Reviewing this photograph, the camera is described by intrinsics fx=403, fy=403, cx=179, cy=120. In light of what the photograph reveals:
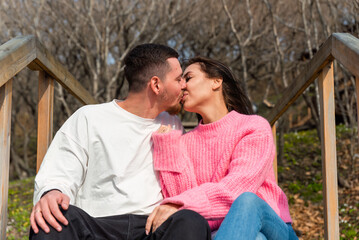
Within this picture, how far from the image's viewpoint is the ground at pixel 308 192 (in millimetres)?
4414

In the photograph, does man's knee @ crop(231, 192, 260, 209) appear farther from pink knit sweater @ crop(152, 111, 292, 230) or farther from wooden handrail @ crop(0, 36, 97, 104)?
wooden handrail @ crop(0, 36, 97, 104)

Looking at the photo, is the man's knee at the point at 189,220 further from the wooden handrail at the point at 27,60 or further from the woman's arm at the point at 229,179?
the wooden handrail at the point at 27,60

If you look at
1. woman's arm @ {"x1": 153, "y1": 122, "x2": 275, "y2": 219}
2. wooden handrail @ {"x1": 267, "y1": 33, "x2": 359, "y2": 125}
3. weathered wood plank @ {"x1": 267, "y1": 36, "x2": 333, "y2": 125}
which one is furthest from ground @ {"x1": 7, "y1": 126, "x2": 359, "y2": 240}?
woman's arm @ {"x1": 153, "y1": 122, "x2": 275, "y2": 219}

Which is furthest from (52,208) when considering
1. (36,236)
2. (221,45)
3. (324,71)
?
(221,45)

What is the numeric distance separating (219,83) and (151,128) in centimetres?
55

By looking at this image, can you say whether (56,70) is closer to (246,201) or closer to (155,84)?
(155,84)

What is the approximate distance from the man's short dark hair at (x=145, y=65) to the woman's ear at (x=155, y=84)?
2 cm

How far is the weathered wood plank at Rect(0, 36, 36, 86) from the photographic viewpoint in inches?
68.7

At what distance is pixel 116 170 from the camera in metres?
2.05

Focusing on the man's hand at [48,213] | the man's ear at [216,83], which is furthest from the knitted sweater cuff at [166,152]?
the man's hand at [48,213]

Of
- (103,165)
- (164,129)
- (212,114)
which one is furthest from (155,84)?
(103,165)

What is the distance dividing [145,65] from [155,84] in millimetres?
138

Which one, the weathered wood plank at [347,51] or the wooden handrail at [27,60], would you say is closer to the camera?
the weathered wood plank at [347,51]

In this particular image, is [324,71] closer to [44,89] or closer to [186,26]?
[44,89]
